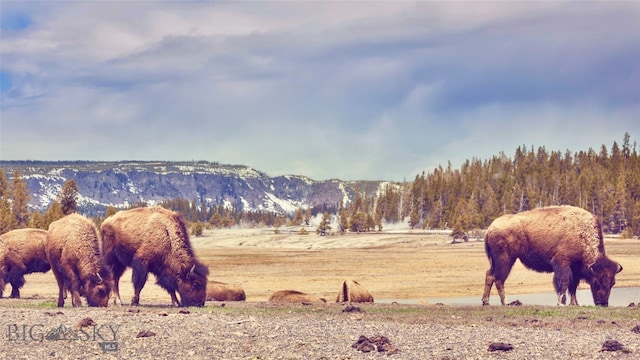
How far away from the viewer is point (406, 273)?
57.9 metres

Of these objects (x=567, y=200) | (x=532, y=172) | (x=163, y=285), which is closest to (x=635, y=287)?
(x=163, y=285)

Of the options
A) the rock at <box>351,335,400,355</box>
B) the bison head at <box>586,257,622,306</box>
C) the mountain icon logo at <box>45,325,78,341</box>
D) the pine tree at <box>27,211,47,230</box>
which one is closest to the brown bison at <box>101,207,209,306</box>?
the mountain icon logo at <box>45,325,78,341</box>

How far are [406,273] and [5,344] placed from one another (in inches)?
1719

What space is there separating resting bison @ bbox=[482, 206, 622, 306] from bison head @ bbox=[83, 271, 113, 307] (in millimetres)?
13378

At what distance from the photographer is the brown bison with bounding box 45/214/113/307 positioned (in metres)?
25.1

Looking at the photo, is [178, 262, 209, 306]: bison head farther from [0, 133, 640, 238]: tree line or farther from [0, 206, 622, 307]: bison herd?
[0, 133, 640, 238]: tree line

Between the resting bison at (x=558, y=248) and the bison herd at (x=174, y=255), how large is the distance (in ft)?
0.12

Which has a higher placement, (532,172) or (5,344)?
(532,172)

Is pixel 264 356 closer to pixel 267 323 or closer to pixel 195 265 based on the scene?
pixel 267 323

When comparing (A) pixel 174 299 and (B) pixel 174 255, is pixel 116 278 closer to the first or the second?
(A) pixel 174 299

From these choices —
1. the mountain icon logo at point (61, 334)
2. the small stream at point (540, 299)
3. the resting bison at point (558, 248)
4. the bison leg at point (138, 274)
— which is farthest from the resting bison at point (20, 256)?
the resting bison at point (558, 248)

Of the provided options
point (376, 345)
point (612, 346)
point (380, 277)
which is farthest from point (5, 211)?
point (612, 346)

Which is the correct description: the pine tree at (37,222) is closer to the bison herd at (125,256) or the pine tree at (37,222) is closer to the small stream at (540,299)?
the small stream at (540,299)

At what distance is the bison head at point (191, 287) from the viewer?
25359 mm
